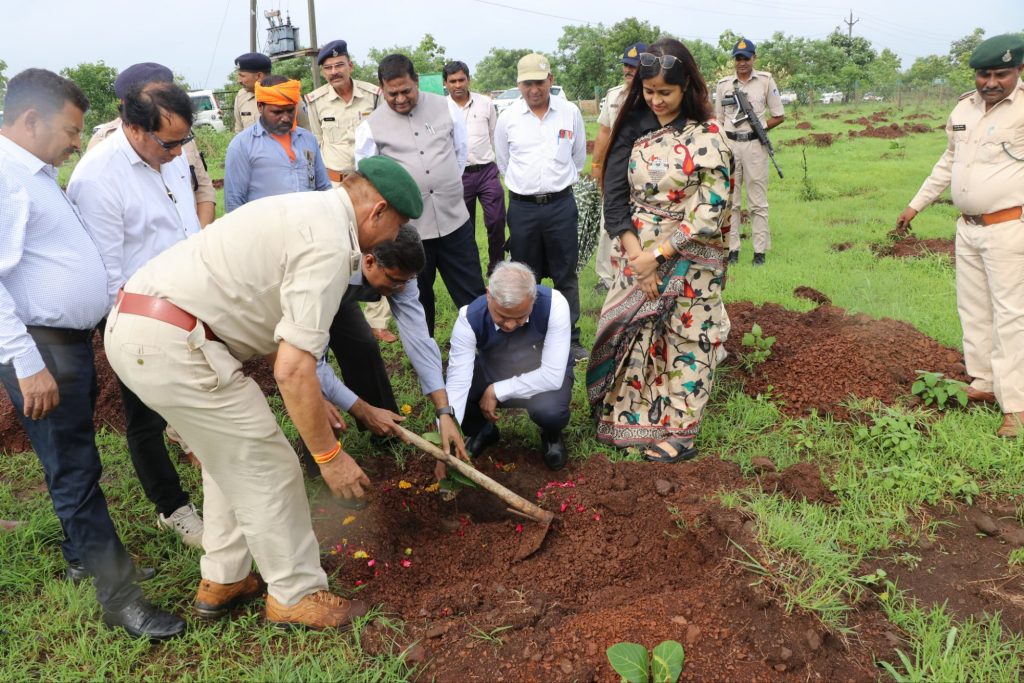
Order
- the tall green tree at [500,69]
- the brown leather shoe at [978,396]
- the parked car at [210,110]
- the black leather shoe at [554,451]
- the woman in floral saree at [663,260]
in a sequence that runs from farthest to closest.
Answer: the tall green tree at [500,69], the parked car at [210,110], the brown leather shoe at [978,396], the black leather shoe at [554,451], the woman in floral saree at [663,260]

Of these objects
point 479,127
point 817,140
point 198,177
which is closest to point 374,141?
point 198,177

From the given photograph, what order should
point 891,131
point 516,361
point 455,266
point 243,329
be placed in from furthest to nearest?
1. point 891,131
2. point 455,266
3. point 516,361
4. point 243,329

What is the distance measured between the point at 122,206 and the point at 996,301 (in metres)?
4.15

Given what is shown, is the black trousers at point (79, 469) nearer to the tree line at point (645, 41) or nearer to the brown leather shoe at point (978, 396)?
the brown leather shoe at point (978, 396)

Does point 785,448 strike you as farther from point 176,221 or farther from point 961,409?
point 176,221

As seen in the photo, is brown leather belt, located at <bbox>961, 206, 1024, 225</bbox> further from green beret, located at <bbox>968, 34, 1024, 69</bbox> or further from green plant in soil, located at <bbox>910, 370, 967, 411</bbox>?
green plant in soil, located at <bbox>910, 370, 967, 411</bbox>

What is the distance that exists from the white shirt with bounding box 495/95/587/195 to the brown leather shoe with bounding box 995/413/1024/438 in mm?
2985

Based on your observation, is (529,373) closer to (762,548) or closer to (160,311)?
(762,548)

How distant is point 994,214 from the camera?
3.63m

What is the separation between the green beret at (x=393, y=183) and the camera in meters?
2.21

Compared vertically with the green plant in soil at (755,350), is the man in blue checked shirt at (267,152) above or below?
above

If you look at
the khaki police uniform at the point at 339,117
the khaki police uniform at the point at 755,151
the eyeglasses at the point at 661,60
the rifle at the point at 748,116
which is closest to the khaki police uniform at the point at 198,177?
the khaki police uniform at the point at 339,117


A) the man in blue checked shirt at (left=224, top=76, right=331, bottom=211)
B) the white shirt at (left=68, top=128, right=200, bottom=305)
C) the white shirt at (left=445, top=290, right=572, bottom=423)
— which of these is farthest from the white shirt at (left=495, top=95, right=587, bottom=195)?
the white shirt at (left=68, top=128, right=200, bottom=305)

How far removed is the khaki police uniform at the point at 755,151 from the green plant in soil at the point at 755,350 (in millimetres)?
2500
